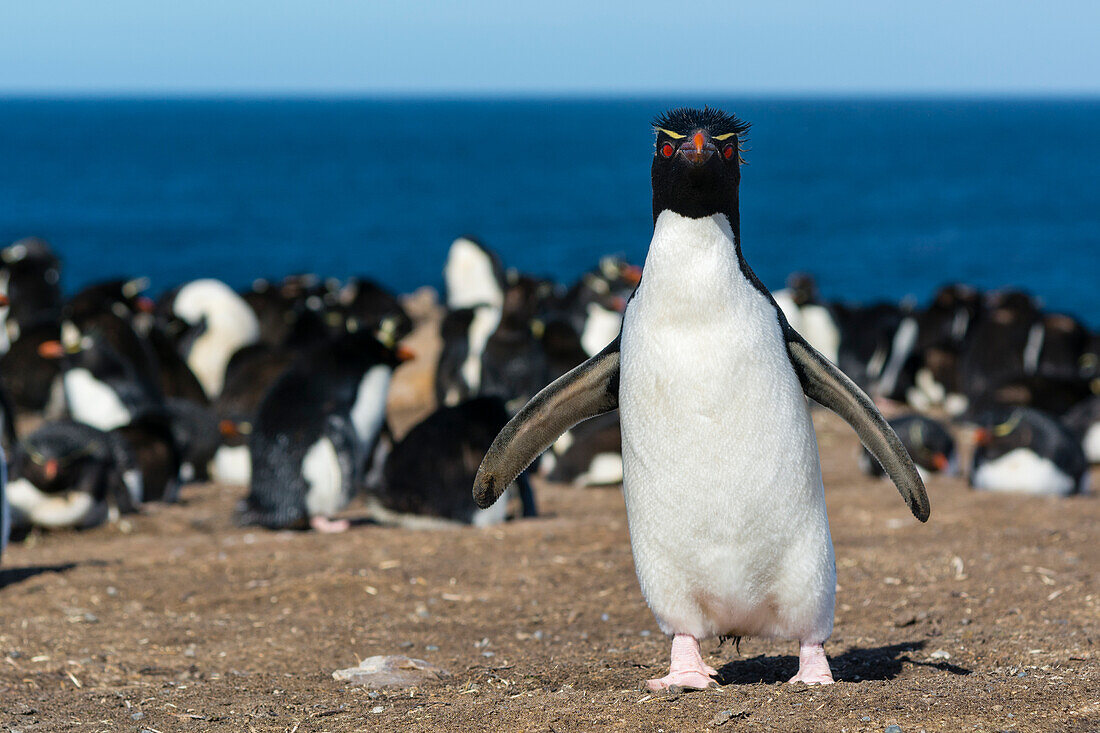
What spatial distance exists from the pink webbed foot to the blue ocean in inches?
108

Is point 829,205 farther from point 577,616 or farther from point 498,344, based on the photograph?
point 577,616

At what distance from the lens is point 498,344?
9516 mm

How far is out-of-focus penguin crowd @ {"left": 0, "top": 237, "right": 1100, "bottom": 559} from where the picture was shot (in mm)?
6699

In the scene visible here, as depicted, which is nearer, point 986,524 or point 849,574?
point 849,574

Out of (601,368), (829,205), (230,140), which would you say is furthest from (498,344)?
(230,140)

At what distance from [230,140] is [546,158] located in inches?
1534

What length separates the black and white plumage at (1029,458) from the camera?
760 centimetres

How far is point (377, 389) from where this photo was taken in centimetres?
708

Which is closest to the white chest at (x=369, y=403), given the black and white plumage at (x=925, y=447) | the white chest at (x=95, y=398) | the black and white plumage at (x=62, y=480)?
the black and white plumage at (x=62, y=480)

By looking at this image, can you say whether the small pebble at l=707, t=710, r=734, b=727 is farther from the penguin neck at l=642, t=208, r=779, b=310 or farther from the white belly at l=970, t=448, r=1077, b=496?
the white belly at l=970, t=448, r=1077, b=496

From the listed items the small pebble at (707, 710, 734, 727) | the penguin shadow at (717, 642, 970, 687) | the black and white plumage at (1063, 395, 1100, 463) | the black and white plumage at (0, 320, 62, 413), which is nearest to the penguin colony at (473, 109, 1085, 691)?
the penguin shadow at (717, 642, 970, 687)

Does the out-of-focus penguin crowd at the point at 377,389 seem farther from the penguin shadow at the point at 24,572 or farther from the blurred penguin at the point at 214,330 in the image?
the penguin shadow at the point at 24,572

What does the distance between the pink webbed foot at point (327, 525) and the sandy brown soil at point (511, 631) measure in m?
0.08

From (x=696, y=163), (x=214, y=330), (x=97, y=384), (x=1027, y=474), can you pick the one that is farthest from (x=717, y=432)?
(x=214, y=330)
